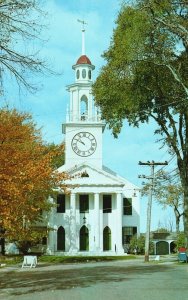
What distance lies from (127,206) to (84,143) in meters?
8.91

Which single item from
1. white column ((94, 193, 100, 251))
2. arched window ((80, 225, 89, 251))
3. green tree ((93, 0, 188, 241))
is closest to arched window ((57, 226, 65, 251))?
arched window ((80, 225, 89, 251))

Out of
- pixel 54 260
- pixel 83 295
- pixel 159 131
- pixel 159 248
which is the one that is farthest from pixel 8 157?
pixel 159 248

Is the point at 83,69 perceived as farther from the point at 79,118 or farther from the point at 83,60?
the point at 79,118

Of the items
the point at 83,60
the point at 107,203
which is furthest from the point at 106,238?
the point at 83,60

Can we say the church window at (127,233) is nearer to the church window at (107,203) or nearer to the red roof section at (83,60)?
the church window at (107,203)

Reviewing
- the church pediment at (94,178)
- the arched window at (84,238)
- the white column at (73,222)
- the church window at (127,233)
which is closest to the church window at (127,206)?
the church window at (127,233)

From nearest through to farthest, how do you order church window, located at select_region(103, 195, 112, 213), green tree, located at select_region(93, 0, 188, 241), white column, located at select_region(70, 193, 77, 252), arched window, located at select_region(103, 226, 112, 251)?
green tree, located at select_region(93, 0, 188, 241), white column, located at select_region(70, 193, 77, 252), arched window, located at select_region(103, 226, 112, 251), church window, located at select_region(103, 195, 112, 213)

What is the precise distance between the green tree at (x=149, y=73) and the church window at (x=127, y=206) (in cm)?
3740

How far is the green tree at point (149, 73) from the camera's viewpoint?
18.7 metres

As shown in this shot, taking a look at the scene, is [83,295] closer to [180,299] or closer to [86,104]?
[180,299]

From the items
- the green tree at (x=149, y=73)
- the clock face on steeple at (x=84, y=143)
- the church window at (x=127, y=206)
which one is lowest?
the church window at (x=127, y=206)

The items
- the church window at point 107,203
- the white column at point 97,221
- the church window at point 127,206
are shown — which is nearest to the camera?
the white column at point 97,221

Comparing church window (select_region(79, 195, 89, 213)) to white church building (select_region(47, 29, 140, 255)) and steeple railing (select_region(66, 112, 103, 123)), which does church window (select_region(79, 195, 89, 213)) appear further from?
steeple railing (select_region(66, 112, 103, 123))

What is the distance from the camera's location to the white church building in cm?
6031
